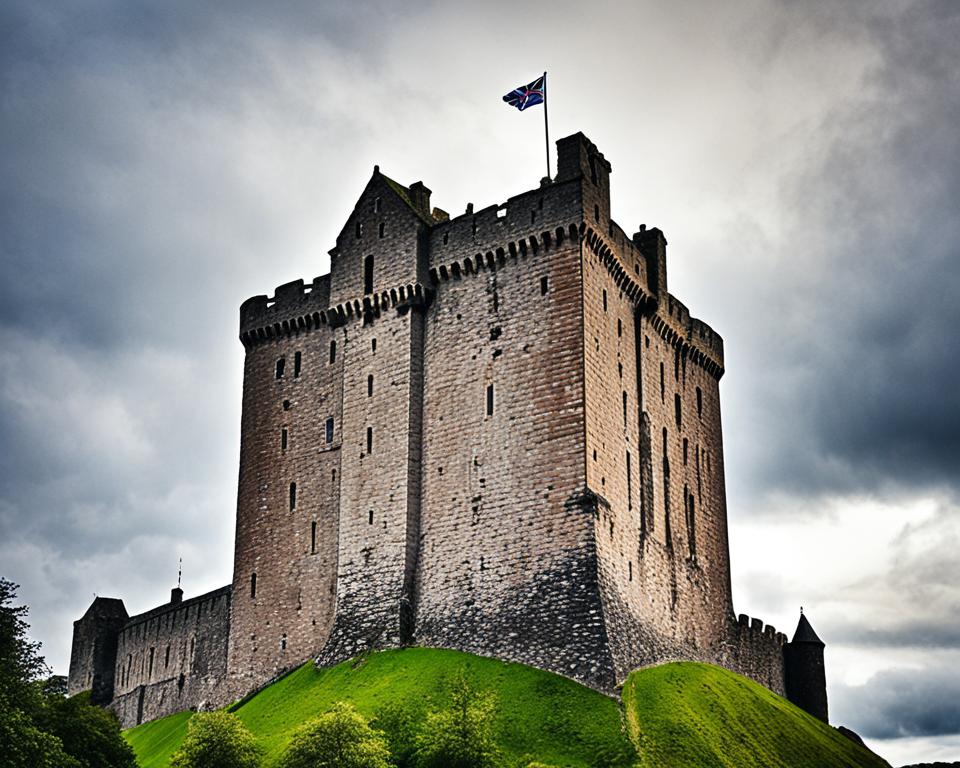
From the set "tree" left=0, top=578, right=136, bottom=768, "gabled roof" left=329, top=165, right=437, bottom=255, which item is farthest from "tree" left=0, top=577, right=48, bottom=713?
"gabled roof" left=329, top=165, right=437, bottom=255

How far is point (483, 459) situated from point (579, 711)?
39.4 feet

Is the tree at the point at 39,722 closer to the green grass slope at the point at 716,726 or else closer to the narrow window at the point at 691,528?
the green grass slope at the point at 716,726

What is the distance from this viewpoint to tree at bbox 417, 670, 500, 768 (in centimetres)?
4856

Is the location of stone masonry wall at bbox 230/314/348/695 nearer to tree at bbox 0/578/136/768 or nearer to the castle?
the castle

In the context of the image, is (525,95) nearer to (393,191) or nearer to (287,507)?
(393,191)

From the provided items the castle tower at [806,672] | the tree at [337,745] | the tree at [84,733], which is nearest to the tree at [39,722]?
the tree at [84,733]

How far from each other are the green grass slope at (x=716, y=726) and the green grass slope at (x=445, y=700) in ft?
5.14

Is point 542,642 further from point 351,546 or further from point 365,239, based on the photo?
point 365,239

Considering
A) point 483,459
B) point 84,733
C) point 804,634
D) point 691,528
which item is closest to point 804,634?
point 804,634

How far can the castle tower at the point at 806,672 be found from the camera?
7481cm

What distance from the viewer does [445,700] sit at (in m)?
53.2

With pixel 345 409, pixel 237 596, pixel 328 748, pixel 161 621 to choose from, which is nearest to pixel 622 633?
pixel 328 748

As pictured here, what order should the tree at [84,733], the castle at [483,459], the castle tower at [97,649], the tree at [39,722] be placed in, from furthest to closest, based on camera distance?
the castle tower at [97,649] < the castle at [483,459] < the tree at [84,733] < the tree at [39,722]

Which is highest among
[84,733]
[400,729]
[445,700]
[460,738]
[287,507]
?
[287,507]
